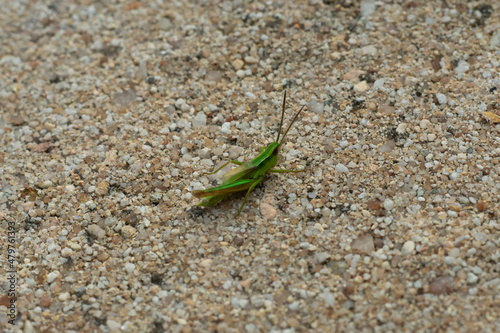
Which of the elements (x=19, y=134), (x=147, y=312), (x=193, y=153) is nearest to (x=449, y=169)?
(x=193, y=153)

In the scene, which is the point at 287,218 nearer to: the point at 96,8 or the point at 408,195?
the point at 408,195

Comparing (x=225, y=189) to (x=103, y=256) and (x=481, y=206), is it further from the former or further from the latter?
(x=481, y=206)

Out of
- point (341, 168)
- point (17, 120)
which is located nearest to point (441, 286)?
point (341, 168)

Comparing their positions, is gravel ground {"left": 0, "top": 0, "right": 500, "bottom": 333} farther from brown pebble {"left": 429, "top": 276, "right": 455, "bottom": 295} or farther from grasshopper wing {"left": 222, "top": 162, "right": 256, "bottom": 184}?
grasshopper wing {"left": 222, "top": 162, "right": 256, "bottom": 184}

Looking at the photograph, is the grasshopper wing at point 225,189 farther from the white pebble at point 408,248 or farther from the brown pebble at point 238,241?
the white pebble at point 408,248

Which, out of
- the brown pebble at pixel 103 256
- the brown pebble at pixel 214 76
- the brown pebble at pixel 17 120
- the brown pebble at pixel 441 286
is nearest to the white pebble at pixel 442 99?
the brown pebble at pixel 441 286
